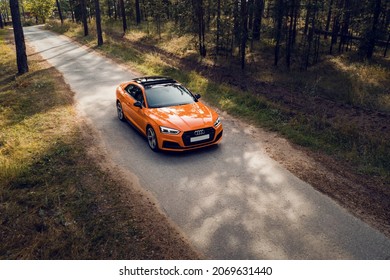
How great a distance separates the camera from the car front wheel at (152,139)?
8867mm

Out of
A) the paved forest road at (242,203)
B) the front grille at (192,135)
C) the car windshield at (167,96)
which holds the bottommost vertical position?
the paved forest road at (242,203)

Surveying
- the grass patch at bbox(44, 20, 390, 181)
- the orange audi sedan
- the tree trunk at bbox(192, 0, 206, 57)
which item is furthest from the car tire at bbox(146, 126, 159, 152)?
the tree trunk at bbox(192, 0, 206, 57)

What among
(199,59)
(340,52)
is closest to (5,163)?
(199,59)

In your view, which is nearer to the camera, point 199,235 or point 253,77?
point 199,235

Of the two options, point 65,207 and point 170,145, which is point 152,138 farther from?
point 65,207

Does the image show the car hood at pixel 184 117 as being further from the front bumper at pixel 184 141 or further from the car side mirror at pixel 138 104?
the car side mirror at pixel 138 104

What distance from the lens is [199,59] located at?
23141mm

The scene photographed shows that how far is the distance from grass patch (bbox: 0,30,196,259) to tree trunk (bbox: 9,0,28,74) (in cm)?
960

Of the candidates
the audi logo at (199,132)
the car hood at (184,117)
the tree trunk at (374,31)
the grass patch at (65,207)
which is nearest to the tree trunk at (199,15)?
the tree trunk at (374,31)

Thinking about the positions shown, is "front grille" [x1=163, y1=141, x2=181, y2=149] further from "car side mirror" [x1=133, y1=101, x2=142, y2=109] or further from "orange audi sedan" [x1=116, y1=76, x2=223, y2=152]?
"car side mirror" [x1=133, y1=101, x2=142, y2=109]

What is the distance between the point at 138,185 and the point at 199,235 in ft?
7.62

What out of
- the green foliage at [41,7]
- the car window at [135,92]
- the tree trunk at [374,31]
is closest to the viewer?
the car window at [135,92]

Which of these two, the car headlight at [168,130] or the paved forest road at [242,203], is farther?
the car headlight at [168,130]

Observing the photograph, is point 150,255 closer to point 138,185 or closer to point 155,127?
point 138,185
